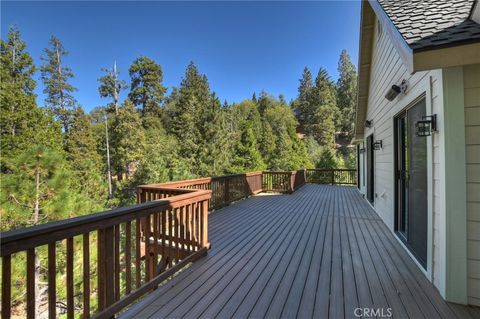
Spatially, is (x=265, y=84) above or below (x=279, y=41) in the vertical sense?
above

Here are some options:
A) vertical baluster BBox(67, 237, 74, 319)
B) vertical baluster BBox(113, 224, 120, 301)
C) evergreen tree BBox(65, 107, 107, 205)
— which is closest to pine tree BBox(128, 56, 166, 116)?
evergreen tree BBox(65, 107, 107, 205)

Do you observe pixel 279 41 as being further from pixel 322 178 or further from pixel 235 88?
pixel 235 88

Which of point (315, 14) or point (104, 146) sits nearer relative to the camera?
point (315, 14)

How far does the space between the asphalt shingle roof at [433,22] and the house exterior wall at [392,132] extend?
33cm

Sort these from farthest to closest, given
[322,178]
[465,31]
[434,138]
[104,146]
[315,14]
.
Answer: [104,146], [322,178], [315,14], [434,138], [465,31]

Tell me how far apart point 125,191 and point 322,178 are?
42.9 ft

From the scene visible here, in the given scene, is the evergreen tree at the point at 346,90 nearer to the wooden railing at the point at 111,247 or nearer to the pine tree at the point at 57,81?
the pine tree at the point at 57,81

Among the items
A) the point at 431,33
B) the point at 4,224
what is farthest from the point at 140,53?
the point at 431,33

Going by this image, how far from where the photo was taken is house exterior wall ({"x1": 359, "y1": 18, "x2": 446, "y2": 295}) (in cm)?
224

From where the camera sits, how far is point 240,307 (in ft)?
6.59

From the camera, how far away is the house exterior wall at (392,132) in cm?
224

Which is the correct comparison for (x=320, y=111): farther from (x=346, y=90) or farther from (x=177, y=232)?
(x=177, y=232)

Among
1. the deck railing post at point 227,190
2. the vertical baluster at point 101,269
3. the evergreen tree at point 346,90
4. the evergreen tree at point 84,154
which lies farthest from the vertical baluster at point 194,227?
the evergreen tree at point 346,90

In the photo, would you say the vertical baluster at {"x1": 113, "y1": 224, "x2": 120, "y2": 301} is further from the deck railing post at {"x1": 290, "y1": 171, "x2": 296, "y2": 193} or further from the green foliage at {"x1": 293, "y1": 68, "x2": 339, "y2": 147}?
the green foliage at {"x1": 293, "y1": 68, "x2": 339, "y2": 147}
